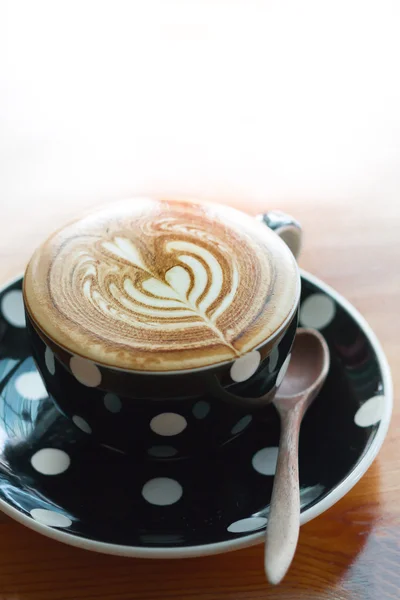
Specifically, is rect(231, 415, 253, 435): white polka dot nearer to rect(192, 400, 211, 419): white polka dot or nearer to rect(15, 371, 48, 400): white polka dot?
rect(192, 400, 211, 419): white polka dot

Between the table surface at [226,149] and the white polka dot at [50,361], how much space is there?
108 millimetres

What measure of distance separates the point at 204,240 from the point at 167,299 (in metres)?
0.07

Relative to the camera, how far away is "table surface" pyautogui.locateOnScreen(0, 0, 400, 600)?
0.43 m

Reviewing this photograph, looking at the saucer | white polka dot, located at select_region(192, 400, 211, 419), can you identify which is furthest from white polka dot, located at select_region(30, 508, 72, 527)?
white polka dot, located at select_region(192, 400, 211, 419)

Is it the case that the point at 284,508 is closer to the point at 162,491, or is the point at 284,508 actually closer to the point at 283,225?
the point at 162,491

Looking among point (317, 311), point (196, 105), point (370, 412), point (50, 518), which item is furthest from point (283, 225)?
point (196, 105)

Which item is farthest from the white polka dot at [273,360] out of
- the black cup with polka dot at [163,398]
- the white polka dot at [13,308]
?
A: the white polka dot at [13,308]

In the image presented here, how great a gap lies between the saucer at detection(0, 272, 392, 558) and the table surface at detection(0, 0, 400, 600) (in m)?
0.03

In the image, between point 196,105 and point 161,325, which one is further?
point 196,105

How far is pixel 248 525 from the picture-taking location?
416 millimetres

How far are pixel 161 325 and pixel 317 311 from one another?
203mm

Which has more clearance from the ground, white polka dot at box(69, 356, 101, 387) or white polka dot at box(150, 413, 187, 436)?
white polka dot at box(69, 356, 101, 387)

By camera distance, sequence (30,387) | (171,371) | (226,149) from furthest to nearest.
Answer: (226,149)
(30,387)
(171,371)

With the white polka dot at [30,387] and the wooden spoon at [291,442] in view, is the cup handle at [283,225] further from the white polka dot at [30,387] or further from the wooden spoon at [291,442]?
the white polka dot at [30,387]
